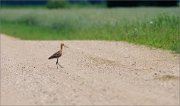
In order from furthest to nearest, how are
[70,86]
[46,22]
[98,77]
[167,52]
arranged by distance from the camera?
[46,22]
[167,52]
[98,77]
[70,86]

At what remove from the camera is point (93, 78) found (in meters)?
16.5

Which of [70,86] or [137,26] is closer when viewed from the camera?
[70,86]

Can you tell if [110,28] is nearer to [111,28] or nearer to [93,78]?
[111,28]

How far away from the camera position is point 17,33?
43.5m

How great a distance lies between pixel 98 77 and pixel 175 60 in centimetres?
370

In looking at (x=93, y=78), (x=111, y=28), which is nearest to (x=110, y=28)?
(x=111, y=28)

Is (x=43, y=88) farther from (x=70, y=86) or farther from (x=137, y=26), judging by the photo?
(x=137, y=26)

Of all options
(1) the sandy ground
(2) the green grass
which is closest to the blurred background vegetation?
(2) the green grass

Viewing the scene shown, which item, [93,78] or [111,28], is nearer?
[93,78]

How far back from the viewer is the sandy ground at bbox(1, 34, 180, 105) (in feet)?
44.9

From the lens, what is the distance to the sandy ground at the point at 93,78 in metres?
13.7

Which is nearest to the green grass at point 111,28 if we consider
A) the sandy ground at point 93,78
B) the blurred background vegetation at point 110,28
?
the blurred background vegetation at point 110,28

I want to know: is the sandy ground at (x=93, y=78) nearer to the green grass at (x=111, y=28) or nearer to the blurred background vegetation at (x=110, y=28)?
the green grass at (x=111, y=28)

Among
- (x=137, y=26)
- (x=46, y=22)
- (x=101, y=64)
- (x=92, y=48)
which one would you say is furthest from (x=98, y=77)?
(x=46, y=22)
